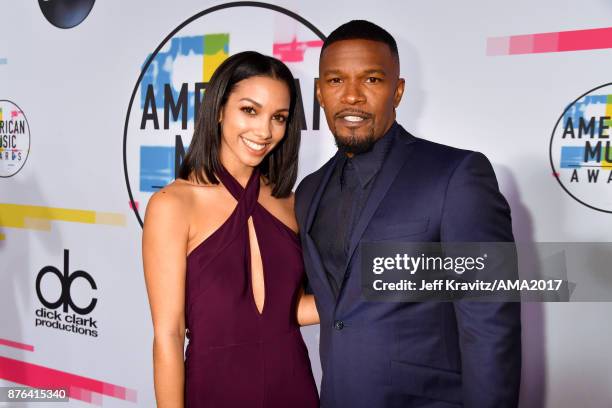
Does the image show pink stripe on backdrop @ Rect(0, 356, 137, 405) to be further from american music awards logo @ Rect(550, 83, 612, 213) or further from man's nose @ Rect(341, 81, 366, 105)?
american music awards logo @ Rect(550, 83, 612, 213)

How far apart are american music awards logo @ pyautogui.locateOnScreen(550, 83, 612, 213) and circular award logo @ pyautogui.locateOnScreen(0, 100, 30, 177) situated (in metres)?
2.78

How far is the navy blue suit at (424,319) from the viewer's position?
4.41 ft

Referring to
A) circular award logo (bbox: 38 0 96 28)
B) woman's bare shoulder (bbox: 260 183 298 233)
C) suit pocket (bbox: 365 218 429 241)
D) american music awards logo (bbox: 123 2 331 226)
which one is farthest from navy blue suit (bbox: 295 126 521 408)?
circular award logo (bbox: 38 0 96 28)

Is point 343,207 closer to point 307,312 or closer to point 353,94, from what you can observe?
point 353,94

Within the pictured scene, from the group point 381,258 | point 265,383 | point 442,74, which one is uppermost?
point 442,74

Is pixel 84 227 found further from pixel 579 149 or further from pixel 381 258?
pixel 579 149

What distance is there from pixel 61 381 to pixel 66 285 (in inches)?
21.7

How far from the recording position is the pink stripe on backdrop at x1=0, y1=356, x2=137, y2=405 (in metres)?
3.10

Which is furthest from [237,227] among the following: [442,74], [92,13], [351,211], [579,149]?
[92,13]

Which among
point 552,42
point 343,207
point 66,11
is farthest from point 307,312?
point 66,11

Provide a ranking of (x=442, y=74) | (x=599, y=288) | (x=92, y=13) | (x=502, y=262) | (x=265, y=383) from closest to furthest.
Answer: (x=502, y=262)
(x=265, y=383)
(x=599, y=288)
(x=442, y=74)
(x=92, y=13)

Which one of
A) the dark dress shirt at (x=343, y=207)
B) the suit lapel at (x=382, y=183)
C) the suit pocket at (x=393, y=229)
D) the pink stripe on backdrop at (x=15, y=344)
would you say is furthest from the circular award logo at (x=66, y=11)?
the suit pocket at (x=393, y=229)

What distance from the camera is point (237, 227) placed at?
→ 1.75 m

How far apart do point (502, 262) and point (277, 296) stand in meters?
0.69
